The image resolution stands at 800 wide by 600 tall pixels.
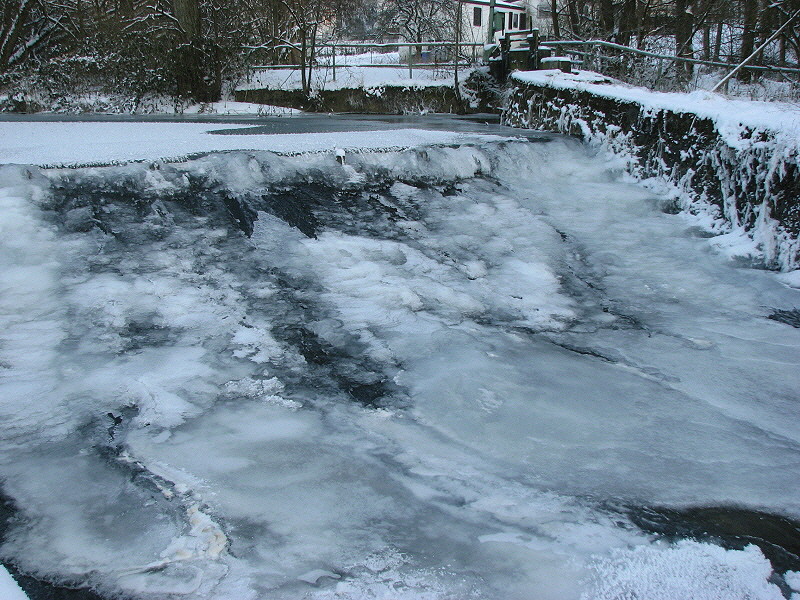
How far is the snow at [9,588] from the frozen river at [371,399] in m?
0.09

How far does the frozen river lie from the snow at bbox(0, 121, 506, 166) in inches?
19.6

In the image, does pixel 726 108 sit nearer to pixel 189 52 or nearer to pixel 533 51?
pixel 533 51

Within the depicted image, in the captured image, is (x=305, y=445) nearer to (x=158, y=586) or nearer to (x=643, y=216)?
(x=158, y=586)

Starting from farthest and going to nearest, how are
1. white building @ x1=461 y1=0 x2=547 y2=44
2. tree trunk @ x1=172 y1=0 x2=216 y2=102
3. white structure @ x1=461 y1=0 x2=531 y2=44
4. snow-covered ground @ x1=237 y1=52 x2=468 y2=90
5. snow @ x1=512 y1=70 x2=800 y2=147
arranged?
white building @ x1=461 y1=0 x2=547 y2=44
white structure @ x1=461 y1=0 x2=531 y2=44
snow-covered ground @ x1=237 y1=52 x2=468 y2=90
tree trunk @ x1=172 y1=0 x2=216 y2=102
snow @ x1=512 y1=70 x2=800 y2=147

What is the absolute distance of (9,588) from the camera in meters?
2.22

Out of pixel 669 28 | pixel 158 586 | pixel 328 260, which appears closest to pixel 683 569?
pixel 158 586

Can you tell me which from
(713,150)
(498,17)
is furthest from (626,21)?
(498,17)

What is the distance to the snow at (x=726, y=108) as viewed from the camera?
19.0 ft

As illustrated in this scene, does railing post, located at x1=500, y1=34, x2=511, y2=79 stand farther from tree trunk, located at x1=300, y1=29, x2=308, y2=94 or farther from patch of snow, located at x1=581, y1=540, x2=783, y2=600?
patch of snow, located at x1=581, y1=540, x2=783, y2=600

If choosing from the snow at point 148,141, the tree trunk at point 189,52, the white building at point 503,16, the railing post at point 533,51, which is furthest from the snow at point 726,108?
the white building at point 503,16

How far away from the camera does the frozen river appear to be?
248cm

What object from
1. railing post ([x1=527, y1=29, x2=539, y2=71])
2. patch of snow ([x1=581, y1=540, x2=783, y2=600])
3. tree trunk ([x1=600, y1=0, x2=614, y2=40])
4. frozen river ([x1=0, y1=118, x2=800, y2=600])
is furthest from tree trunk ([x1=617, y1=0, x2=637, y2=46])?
patch of snow ([x1=581, y1=540, x2=783, y2=600])

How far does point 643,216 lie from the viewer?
6.91 meters

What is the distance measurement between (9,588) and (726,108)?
7.09 m
